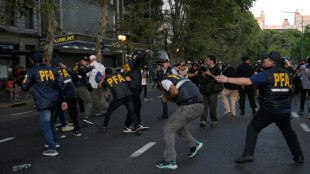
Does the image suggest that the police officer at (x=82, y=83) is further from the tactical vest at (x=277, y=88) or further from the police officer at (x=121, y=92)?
the tactical vest at (x=277, y=88)

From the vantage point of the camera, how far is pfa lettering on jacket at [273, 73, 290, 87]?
4.41m

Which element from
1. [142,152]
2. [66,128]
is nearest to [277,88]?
[142,152]

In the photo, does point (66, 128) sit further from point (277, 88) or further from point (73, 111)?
point (277, 88)

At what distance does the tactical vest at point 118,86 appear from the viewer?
22.5 ft

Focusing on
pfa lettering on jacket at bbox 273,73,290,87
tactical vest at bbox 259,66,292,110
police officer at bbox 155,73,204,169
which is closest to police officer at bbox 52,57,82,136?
police officer at bbox 155,73,204,169

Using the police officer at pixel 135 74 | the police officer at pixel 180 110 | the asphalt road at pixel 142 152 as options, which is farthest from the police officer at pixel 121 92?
the police officer at pixel 180 110

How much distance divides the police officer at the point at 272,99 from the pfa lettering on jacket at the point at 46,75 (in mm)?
2874

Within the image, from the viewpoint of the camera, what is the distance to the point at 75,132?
275 inches

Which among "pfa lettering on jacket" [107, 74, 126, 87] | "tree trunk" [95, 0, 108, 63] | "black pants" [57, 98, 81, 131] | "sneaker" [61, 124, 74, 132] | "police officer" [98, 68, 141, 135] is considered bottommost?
"sneaker" [61, 124, 74, 132]

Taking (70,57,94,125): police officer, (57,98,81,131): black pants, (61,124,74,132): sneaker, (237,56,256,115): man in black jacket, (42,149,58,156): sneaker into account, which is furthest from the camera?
(237,56,256,115): man in black jacket

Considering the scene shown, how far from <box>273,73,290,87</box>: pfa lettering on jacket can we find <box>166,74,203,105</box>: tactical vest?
1154mm

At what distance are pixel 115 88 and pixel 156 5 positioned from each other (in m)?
25.3

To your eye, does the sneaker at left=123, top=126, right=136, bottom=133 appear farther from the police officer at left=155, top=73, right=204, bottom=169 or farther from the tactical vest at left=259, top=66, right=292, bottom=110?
the tactical vest at left=259, top=66, right=292, bottom=110

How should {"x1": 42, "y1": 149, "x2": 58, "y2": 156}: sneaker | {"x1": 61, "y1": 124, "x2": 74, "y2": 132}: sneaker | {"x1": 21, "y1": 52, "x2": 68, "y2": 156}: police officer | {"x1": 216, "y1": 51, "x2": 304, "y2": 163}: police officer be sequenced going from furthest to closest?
{"x1": 61, "y1": 124, "x2": 74, "y2": 132}: sneaker, {"x1": 42, "y1": 149, "x2": 58, "y2": 156}: sneaker, {"x1": 21, "y1": 52, "x2": 68, "y2": 156}: police officer, {"x1": 216, "y1": 51, "x2": 304, "y2": 163}: police officer
